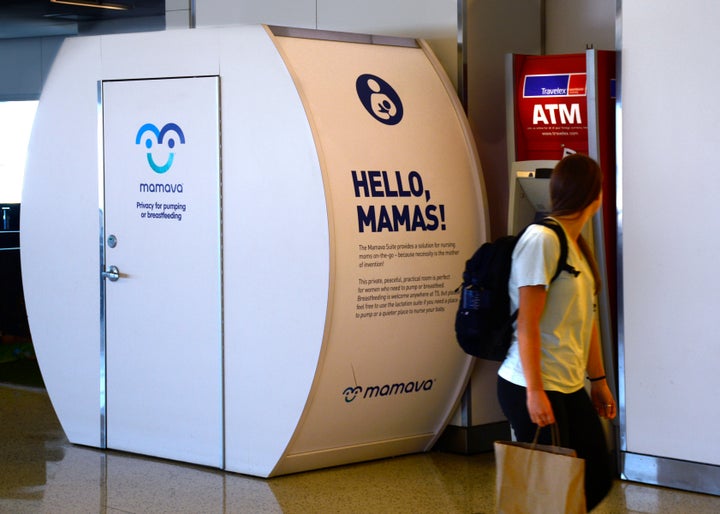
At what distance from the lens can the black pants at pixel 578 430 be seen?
308 centimetres

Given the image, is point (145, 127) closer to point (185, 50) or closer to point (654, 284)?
point (185, 50)

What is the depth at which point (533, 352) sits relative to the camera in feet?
9.82

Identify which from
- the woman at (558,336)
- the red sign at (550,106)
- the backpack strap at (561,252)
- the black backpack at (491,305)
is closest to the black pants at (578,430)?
the woman at (558,336)

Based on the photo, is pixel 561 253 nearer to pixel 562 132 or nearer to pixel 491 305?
pixel 491 305

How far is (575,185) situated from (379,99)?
6.56 ft

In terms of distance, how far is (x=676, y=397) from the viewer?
4633mm

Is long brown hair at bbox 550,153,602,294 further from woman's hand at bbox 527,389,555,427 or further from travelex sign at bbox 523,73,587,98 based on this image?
travelex sign at bbox 523,73,587,98

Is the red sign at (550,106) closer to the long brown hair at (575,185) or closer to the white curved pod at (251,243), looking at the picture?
the white curved pod at (251,243)

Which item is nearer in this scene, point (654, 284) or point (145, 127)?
point (654, 284)

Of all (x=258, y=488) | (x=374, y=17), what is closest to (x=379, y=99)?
(x=374, y=17)

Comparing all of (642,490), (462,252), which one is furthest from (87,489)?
(642,490)

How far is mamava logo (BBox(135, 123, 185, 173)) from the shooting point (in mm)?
5043

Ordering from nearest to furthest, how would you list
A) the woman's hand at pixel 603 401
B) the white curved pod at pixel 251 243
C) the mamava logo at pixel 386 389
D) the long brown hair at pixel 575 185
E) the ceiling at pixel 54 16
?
the long brown hair at pixel 575 185, the woman's hand at pixel 603 401, the white curved pod at pixel 251 243, the mamava logo at pixel 386 389, the ceiling at pixel 54 16

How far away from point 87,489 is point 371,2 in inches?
111
